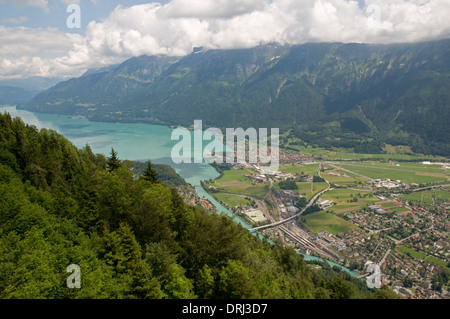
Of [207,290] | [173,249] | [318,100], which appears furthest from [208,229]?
[318,100]

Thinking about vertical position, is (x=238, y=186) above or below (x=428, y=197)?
above

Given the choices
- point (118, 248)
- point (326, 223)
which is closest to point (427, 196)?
point (326, 223)

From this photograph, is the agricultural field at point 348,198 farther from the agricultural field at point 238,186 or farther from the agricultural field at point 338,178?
the agricultural field at point 238,186

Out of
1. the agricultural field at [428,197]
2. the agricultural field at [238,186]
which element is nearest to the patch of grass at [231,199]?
the agricultural field at [238,186]

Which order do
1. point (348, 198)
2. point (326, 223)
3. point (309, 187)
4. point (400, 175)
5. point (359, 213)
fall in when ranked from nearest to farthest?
point (326, 223), point (359, 213), point (348, 198), point (309, 187), point (400, 175)

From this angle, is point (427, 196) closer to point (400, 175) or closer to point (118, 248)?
point (400, 175)
